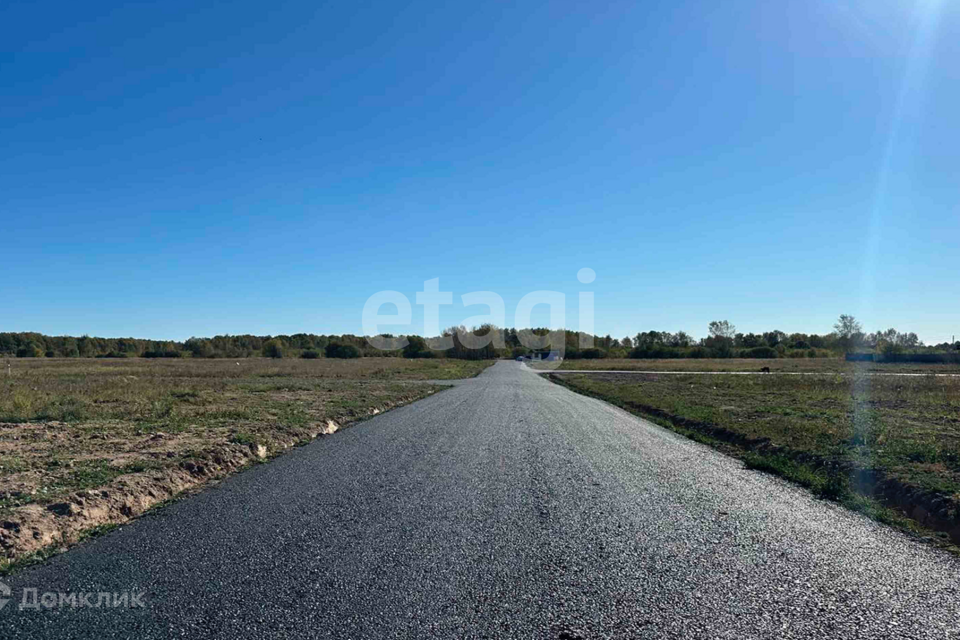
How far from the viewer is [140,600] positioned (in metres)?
4.77

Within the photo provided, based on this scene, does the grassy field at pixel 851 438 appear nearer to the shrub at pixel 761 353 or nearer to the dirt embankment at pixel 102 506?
the dirt embankment at pixel 102 506

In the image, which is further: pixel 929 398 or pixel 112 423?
pixel 929 398

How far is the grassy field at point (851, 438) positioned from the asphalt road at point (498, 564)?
47.7 inches

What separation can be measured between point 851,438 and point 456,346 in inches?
5890

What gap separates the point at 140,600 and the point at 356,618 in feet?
6.15

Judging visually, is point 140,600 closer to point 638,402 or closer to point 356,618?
point 356,618

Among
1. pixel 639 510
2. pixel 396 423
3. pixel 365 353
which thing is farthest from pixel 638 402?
pixel 365 353

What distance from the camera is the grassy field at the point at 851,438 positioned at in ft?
28.7

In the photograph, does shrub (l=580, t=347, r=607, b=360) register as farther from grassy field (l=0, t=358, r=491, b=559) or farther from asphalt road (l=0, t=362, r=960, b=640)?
asphalt road (l=0, t=362, r=960, b=640)

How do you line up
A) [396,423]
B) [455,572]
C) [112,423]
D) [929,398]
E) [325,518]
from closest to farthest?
[455,572] < [325,518] < [112,423] < [396,423] < [929,398]

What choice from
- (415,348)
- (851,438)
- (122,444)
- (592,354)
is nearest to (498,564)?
(122,444)

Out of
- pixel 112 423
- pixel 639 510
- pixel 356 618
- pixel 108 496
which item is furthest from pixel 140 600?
pixel 112 423

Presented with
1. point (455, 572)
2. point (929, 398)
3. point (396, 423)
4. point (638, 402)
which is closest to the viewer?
point (455, 572)

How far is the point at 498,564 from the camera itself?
563cm
